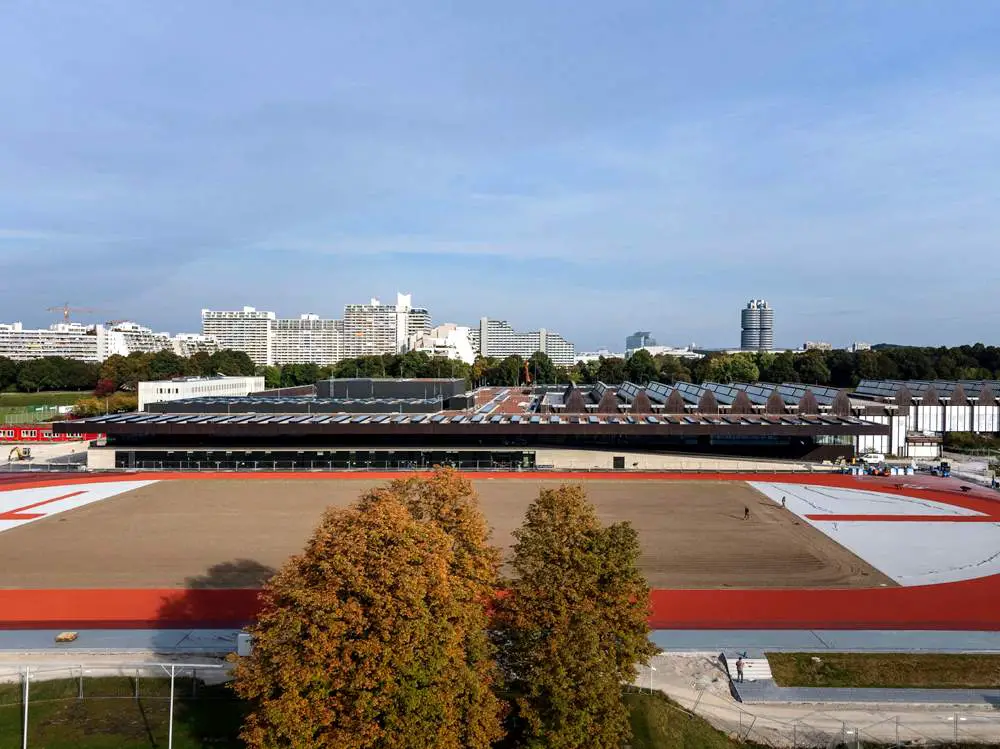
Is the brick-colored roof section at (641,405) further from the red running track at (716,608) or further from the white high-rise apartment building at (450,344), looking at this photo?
the white high-rise apartment building at (450,344)

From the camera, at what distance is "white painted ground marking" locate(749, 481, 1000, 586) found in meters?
24.4

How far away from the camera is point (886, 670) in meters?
16.7

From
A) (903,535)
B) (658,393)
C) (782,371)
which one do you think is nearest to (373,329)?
(782,371)

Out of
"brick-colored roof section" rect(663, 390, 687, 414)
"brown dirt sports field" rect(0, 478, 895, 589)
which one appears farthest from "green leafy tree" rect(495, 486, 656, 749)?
"brick-colored roof section" rect(663, 390, 687, 414)

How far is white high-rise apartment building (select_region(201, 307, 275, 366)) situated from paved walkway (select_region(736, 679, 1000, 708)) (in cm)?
18860

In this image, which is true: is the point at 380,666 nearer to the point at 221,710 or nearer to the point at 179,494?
the point at 221,710

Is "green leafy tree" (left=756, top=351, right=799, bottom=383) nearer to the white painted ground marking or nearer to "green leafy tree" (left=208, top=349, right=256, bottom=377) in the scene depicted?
the white painted ground marking

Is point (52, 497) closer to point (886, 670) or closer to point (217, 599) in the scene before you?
point (217, 599)

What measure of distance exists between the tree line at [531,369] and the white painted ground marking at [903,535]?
59455mm

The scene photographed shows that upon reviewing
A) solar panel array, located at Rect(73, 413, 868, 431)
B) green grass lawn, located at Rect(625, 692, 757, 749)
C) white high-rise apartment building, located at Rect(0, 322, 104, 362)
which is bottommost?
green grass lawn, located at Rect(625, 692, 757, 749)

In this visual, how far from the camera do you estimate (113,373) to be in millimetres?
90188

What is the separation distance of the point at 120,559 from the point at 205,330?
186 m

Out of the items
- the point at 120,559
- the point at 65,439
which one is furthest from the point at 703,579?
the point at 65,439

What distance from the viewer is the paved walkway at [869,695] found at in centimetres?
1552
